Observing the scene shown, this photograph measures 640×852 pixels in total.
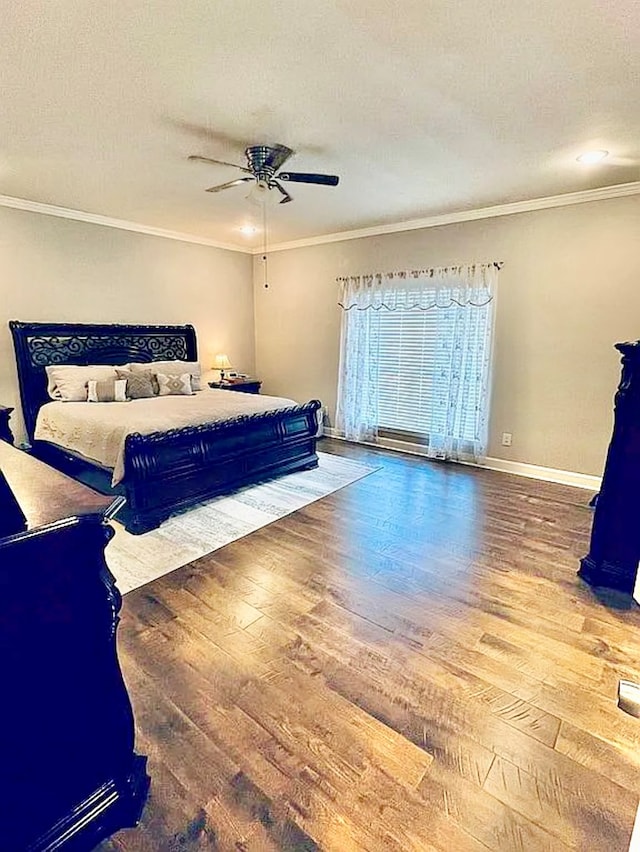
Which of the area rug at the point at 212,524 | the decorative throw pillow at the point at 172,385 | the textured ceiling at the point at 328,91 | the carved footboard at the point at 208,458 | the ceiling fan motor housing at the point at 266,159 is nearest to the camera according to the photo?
the textured ceiling at the point at 328,91

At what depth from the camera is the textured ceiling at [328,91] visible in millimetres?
1779

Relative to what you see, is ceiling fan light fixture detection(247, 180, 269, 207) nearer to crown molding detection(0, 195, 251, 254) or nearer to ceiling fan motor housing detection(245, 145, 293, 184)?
ceiling fan motor housing detection(245, 145, 293, 184)

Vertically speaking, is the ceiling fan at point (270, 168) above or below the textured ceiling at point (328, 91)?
below

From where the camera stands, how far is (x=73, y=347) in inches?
188

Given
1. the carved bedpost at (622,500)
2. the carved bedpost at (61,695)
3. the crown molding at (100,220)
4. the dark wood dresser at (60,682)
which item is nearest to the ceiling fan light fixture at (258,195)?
→ the crown molding at (100,220)

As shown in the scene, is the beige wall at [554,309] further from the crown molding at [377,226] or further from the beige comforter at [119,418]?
the beige comforter at [119,418]

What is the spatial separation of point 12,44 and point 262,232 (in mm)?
3745

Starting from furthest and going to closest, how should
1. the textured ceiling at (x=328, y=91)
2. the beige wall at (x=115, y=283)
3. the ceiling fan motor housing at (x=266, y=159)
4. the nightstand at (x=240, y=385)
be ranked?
the nightstand at (x=240, y=385) → the beige wall at (x=115, y=283) → the ceiling fan motor housing at (x=266, y=159) → the textured ceiling at (x=328, y=91)

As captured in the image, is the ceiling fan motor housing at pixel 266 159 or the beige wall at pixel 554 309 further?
the beige wall at pixel 554 309

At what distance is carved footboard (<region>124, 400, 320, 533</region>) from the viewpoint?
3258 mm

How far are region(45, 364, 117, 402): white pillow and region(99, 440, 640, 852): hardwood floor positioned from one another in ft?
8.28

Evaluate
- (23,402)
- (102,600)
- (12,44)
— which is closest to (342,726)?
(102,600)

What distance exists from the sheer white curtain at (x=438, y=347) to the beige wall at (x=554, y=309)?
156 mm

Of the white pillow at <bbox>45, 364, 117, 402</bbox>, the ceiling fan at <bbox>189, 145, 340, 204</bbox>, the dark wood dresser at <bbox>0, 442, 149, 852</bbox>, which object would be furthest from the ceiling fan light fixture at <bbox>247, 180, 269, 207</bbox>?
the dark wood dresser at <bbox>0, 442, 149, 852</bbox>
